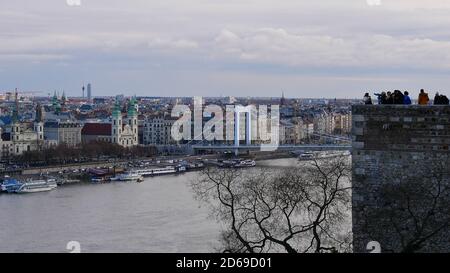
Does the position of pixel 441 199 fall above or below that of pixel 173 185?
above

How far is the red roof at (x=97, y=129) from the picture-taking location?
2039 cm

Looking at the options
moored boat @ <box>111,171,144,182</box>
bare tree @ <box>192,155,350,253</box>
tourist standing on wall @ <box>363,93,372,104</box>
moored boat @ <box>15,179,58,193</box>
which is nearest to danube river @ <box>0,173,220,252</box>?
moored boat @ <box>15,179,58,193</box>

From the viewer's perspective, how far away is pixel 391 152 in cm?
207

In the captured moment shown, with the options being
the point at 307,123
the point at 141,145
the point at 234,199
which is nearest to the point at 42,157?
the point at 141,145

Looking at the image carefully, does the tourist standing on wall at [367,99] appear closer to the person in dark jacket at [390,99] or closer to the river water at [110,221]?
the person in dark jacket at [390,99]

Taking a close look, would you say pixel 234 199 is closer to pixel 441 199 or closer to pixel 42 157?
pixel 441 199

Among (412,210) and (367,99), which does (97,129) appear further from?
(412,210)

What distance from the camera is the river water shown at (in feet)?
19.0

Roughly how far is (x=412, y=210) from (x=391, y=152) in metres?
0.14

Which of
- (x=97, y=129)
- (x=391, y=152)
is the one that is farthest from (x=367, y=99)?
(x=97, y=129)

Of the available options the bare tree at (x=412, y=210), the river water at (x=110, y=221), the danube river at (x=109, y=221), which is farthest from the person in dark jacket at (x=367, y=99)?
the danube river at (x=109, y=221)

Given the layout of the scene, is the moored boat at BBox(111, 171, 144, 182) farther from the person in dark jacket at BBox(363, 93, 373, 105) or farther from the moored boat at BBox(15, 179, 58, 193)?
the person in dark jacket at BBox(363, 93, 373, 105)

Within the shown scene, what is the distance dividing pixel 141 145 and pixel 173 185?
26.7 feet
